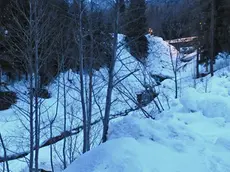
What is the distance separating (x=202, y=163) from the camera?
3.86 meters

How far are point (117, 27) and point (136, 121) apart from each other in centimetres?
522

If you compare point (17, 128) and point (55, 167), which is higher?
point (17, 128)

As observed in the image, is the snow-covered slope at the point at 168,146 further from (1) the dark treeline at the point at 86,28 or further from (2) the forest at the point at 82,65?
(1) the dark treeline at the point at 86,28

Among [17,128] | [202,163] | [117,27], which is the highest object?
[117,27]

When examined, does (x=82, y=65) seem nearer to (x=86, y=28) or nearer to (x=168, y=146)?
(x=86, y=28)

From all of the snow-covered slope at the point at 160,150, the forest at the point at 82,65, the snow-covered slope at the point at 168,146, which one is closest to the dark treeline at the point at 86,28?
the forest at the point at 82,65

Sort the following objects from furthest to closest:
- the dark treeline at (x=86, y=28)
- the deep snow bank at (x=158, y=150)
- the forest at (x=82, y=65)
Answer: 1. the dark treeline at (x=86, y=28)
2. the forest at (x=82, y=65)
3. the deep snow bank at (x=158, y=150)

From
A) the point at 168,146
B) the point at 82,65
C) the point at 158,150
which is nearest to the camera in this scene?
the point at 158,150

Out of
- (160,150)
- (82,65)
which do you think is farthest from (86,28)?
(160,150)

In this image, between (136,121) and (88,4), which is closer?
(136,121)

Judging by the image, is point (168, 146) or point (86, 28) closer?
point (168, 146)

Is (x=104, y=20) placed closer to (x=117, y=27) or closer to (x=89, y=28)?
(x=89, y=28)

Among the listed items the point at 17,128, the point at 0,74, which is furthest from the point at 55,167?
the point at 0,74

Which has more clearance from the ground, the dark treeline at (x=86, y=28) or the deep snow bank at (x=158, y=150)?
the dark treeline at (x=86, y=28)
